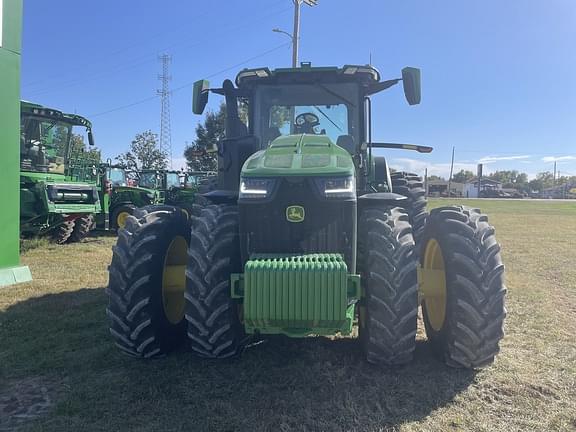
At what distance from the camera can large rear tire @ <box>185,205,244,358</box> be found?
12.0 feet

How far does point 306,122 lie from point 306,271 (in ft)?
8.21

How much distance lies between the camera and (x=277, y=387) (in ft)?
12.0

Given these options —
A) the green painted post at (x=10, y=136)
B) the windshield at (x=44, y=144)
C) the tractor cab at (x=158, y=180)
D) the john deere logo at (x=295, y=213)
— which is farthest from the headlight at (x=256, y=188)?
the tractor cab at (x=158, y=180)

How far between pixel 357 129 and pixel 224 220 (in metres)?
2.12

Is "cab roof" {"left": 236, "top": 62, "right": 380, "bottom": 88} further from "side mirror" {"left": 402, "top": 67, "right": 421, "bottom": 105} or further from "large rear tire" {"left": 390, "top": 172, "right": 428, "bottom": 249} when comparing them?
"large rear tire" {"left": 390, "top": 172, "right": 428, "bottom": 249}

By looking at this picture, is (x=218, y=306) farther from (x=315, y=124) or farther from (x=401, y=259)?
(x=315, y=124)

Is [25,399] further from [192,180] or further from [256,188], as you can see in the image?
[192,180]

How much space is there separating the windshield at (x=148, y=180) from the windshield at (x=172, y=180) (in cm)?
47

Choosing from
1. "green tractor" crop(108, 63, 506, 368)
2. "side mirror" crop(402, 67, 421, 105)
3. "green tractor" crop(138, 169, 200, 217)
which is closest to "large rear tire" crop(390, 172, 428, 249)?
"side mirror" crop(402, 67, 421, 105)

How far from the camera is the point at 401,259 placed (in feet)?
11.7

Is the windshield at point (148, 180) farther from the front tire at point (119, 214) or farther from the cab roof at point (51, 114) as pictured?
the cab roof at point (51, 114)

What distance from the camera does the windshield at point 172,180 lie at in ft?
60.0

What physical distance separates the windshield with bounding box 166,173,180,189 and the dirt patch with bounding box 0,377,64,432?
14681 mm

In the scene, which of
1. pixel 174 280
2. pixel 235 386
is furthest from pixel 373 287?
pixel 174 280
